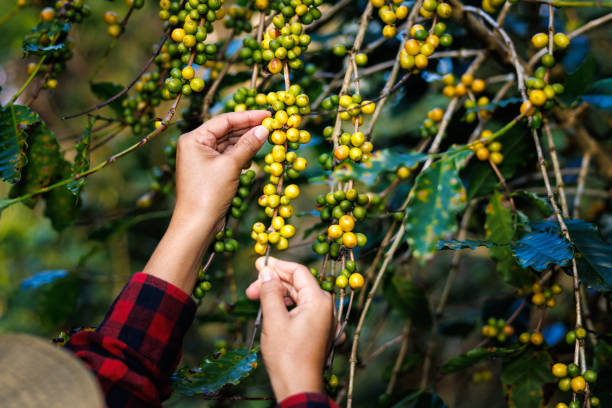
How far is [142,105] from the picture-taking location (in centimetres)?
128

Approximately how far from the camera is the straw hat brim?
0.50 m

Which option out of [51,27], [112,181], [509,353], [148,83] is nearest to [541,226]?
[509,353]

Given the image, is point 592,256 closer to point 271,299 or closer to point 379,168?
point 379,168

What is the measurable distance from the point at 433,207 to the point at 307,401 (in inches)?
14.1

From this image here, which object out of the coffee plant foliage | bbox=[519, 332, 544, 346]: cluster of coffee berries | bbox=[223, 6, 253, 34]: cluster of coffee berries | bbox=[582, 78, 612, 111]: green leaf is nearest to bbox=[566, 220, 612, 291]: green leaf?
the coffee plant foliage

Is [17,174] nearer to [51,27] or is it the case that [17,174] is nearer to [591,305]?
[51,27]

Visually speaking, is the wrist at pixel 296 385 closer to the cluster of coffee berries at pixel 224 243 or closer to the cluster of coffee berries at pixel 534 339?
the cluster of coffee berries at pixel 224 243

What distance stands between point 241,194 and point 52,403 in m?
0.58

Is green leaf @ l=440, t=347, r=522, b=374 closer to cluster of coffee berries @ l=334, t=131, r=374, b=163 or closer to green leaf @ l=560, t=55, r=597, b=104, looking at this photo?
cluster of coffee berries @ l=334, t=131, r=374, b=163

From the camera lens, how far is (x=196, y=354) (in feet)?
8.22

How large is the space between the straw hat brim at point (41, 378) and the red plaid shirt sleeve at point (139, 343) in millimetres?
258

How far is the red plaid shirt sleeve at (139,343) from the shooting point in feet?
2.62

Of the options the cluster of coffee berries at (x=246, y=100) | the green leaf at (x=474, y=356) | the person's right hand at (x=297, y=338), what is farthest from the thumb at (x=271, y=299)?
the green leaf at (x=474, y=356)

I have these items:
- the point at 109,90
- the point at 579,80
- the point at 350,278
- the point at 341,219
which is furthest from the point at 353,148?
the point at 109,90
